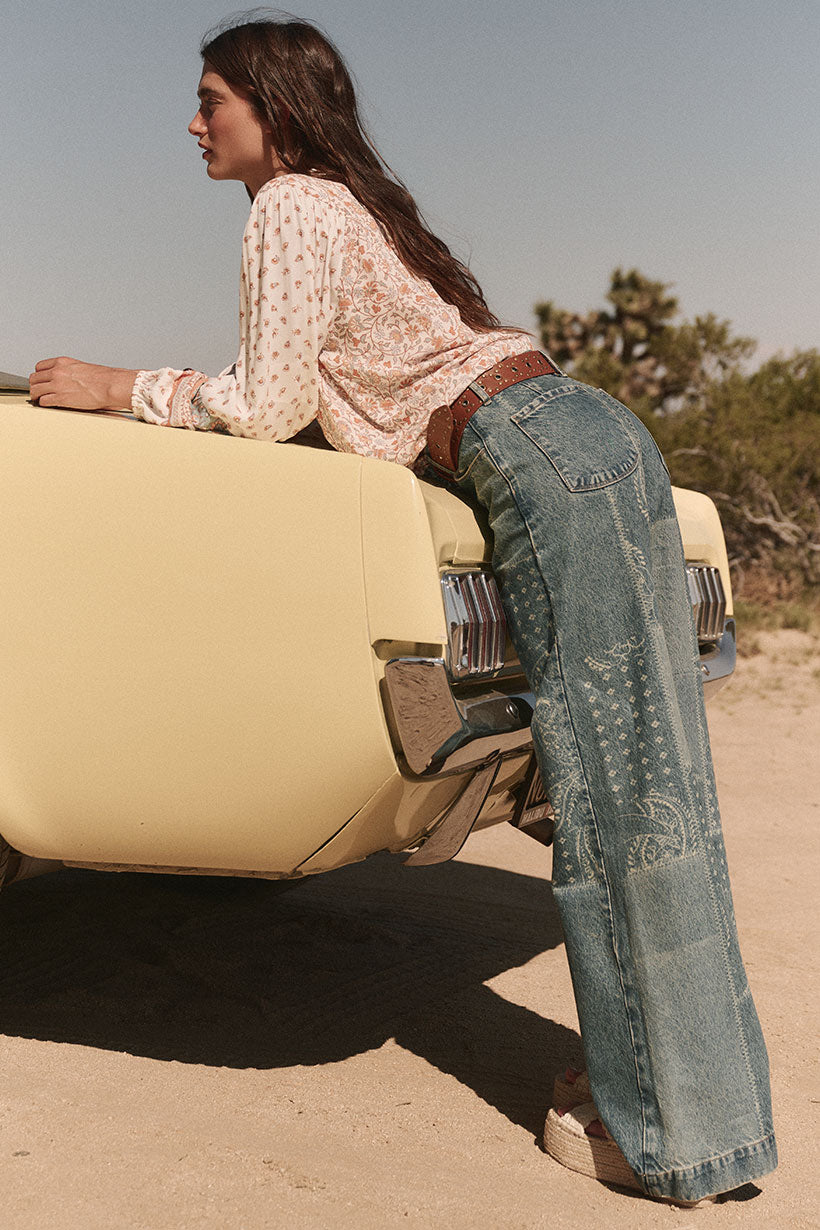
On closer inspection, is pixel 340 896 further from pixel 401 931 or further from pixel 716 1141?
pixel 716 1141

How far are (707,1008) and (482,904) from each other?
174 centimetres

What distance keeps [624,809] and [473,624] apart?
39 centimetres

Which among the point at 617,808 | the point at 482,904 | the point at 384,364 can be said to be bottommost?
the point at 482,904

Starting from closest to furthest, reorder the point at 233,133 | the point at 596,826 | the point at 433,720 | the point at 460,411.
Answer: the point at 433,720, the point at 596,826, the point at 460,411, the point at 233,133

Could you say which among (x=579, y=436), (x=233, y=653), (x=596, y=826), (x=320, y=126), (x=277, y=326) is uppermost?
(x=320, y=126)

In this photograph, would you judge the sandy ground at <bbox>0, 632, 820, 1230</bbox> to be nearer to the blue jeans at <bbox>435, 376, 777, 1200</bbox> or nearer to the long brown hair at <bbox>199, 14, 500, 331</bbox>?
the blue jeans at <bbox>435, 376, 777, 1200</bbox>

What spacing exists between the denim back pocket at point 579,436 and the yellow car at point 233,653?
0.63 feet

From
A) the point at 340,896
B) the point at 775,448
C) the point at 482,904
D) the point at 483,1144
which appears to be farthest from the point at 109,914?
the point at 775,448

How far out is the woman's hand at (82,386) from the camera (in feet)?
7.30

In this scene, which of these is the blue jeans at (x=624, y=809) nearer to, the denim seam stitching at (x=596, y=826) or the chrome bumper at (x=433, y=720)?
the denim seam stitching at (x=596, y=826)

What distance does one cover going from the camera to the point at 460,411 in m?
2.12

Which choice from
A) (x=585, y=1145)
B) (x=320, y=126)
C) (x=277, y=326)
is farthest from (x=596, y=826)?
(x=320, y=126)

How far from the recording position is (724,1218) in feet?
6.30

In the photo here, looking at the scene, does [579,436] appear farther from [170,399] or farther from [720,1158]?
[720,1158]
